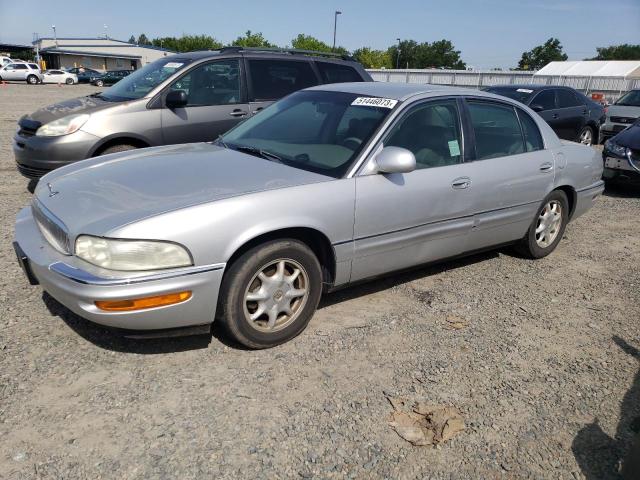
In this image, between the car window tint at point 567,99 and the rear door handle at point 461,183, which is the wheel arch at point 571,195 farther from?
the car window tint at point 567,99

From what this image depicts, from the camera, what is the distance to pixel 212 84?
6.48 metres

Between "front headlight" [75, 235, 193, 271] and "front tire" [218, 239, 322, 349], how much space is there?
0.35m

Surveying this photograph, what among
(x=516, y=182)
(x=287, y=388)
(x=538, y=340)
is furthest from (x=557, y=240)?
(x=287, y=388)

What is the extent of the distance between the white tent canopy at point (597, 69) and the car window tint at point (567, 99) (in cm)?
2873

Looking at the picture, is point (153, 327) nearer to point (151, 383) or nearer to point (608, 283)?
point (151, 383)

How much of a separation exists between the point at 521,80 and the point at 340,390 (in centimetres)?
3091

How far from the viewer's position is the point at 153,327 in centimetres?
283

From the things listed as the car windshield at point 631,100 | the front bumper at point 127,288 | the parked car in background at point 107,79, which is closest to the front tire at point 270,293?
the front bumper at point 127,288

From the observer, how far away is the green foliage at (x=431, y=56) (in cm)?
10844

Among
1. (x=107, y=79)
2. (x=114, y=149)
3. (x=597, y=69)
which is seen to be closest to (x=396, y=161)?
(x=114, y=149)

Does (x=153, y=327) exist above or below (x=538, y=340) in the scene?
above

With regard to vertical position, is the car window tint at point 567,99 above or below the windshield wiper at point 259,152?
above

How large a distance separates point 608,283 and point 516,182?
1.28 meters

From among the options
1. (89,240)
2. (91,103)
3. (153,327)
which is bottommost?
(153,327)
